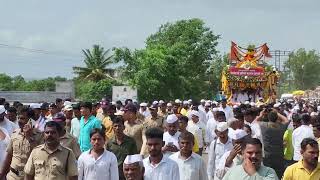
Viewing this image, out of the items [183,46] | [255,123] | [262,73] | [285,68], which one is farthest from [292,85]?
[255,123]

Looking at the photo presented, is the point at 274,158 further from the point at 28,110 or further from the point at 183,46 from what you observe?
the point at 183,46

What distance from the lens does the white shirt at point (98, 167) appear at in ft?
24.7

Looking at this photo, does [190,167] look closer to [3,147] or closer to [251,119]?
[3,147]

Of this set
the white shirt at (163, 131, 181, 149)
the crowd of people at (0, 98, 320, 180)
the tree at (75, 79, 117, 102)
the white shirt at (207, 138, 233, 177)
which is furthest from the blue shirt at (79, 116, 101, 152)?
the tree at (75, 79, 117, 102)

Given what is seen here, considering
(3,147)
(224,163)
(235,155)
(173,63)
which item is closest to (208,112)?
(3,147)

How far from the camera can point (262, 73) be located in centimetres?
3553

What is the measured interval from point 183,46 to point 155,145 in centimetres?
4213

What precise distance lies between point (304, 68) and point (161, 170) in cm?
10001

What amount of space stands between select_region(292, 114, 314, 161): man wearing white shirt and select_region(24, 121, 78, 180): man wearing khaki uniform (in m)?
5.35

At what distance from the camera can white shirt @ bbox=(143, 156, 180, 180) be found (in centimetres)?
646

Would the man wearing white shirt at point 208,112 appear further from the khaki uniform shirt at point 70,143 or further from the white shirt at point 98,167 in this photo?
the white shirt at point 98,167

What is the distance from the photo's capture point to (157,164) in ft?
21.4

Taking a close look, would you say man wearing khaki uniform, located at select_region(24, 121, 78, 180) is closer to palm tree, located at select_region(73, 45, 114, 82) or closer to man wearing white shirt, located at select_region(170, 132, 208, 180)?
man wearing white shirt, located at select_region(170, 132, 208, 180)

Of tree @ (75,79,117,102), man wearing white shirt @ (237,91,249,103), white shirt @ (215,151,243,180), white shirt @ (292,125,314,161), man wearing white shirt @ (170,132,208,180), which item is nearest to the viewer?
man wearing white shirt @ (170,132,208,180)
